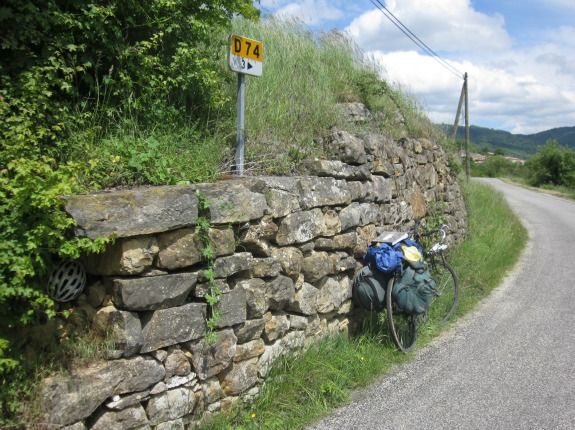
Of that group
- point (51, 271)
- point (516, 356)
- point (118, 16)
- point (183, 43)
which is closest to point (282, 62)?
point (183, 43)

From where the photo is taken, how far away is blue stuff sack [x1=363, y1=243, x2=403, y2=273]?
555cm

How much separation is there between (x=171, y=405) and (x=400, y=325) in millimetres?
3320

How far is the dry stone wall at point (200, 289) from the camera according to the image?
10.7 ft

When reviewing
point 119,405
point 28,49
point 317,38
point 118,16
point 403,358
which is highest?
point 317,38

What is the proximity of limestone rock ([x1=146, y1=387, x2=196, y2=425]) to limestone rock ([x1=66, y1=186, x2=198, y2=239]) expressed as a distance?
3.69ft

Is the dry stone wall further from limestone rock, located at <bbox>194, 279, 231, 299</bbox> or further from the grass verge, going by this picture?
the grass verge

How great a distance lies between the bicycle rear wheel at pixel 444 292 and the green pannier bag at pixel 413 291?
1214mm

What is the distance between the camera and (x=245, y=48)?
473cm

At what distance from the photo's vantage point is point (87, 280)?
11.3 feet

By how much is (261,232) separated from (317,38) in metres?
6.74

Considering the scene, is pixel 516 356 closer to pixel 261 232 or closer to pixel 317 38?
pixel 261 232

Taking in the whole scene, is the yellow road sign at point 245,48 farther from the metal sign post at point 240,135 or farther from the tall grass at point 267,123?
the tall grass at point 267,123

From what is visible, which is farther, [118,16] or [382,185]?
[382,185]

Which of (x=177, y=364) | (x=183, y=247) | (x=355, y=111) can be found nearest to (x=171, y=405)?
(x=177, y=364)
